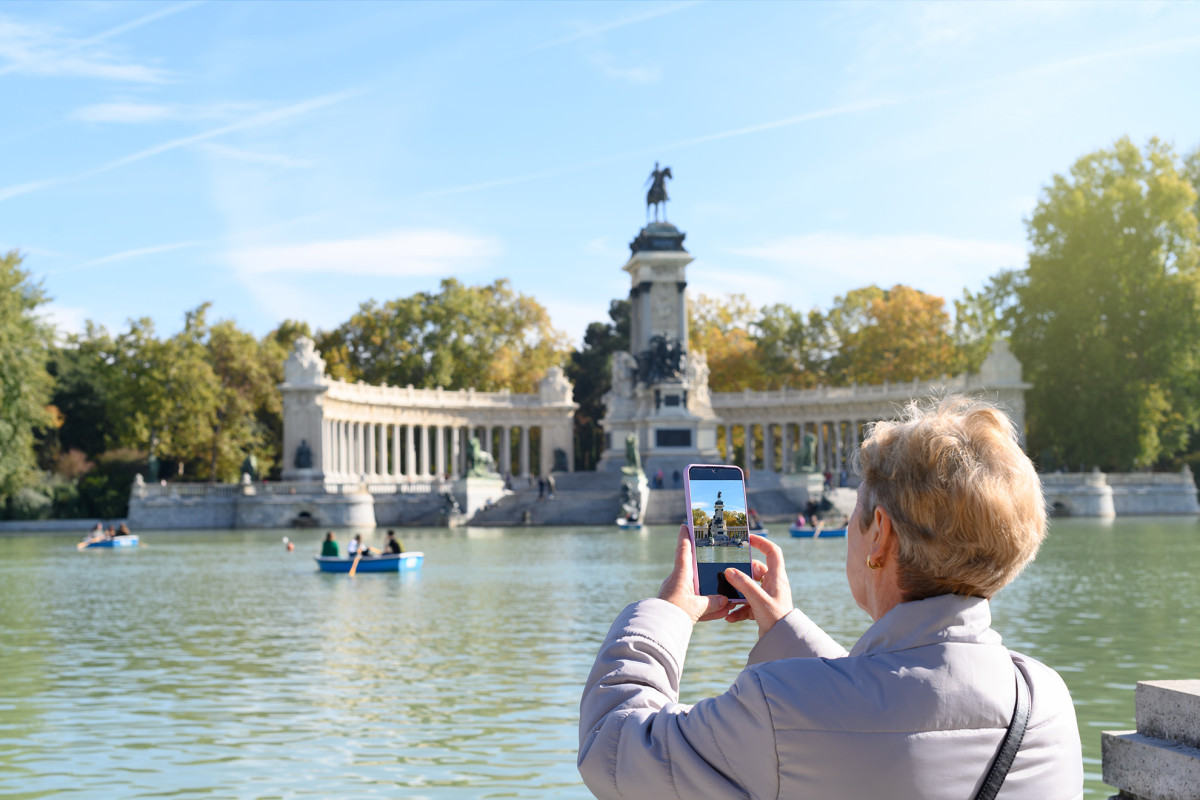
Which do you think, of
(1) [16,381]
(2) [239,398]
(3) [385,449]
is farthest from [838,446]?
(1) [16,381]

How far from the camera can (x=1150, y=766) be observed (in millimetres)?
4328

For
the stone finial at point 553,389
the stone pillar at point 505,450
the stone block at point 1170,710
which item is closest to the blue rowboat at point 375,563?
the stone block at point 1170,710

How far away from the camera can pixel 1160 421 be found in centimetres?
6888

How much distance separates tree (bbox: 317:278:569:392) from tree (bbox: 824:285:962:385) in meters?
24.0

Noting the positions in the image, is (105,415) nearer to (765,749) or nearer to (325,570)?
(325,570)

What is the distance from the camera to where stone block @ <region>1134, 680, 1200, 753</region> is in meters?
4.21

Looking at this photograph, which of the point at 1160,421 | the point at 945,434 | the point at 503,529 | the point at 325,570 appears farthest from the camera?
the point at 1160,421

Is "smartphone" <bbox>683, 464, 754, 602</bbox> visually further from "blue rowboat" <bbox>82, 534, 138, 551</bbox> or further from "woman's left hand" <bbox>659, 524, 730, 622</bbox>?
"blue rowboat" <bbox>82, 534, 138, 551</bbox>

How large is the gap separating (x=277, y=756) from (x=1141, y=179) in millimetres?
68625

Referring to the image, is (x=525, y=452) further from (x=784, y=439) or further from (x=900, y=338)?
(x=900, y=338)

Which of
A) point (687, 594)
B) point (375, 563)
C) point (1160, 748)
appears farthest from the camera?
point (375, 563)

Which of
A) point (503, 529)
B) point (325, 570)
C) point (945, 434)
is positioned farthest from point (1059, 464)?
point (945, 434)

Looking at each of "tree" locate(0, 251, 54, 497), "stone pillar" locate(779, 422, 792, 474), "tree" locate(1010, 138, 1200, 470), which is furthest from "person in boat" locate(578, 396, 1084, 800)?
"stone pillar" locate(779, 422, 792, 474)

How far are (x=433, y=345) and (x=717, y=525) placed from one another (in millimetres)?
94662
